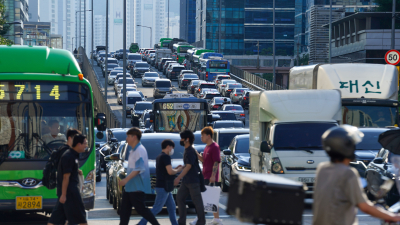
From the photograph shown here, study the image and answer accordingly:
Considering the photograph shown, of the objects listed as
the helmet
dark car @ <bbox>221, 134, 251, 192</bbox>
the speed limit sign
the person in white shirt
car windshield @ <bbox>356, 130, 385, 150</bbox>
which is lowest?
dark car @ <bbox>221, 134, 251, 192</bbox>

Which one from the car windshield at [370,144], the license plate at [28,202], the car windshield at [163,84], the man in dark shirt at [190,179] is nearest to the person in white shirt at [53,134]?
the license plate at [28,202]

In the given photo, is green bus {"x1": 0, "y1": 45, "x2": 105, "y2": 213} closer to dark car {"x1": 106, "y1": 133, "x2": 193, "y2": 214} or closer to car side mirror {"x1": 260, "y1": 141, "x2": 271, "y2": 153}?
dark car {"x1": 106, "y1": 133, "x2": 193, "y2": 214}

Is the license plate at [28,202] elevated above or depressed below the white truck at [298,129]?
below

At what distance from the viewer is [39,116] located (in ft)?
36.1

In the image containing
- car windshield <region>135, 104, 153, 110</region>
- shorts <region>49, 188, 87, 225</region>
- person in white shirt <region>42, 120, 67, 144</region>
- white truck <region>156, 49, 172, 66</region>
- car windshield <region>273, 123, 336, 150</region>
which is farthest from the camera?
white truck <region>156, 49, 172, 66</region>

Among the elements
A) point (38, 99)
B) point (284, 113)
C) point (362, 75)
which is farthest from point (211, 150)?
point (362, 75)

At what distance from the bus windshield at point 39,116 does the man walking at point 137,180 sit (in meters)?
2.00

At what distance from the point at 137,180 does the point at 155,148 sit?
13.8 ft

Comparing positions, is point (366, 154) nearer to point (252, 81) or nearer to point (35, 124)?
point (35, 124)

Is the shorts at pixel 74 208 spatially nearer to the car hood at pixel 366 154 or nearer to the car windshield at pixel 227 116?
the car hood at pixel 366 154

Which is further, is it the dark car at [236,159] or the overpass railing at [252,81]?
the overpass railing at [252,81]

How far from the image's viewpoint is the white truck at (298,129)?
14.0m

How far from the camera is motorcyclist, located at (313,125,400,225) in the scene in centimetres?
481

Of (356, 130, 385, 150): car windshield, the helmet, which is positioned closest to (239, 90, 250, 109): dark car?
(356, 130, 385, 150): car windshield
